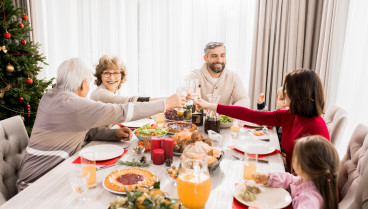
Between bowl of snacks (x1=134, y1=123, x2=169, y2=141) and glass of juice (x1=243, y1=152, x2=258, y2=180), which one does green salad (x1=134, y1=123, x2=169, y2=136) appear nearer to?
bowl of snacks (x1=134, y1=123, x2=169, y2=141)

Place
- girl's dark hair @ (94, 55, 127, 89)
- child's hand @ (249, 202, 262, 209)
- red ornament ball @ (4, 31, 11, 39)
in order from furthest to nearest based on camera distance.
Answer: red ornament ball @ (4, 31, 11, 39) < girl's dark hair @ (94, 55, 127, 89) < child's hand @ (249, 202, 262, 209)

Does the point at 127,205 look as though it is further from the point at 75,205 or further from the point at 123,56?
the point at 123,56

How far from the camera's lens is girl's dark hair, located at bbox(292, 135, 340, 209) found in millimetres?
1067

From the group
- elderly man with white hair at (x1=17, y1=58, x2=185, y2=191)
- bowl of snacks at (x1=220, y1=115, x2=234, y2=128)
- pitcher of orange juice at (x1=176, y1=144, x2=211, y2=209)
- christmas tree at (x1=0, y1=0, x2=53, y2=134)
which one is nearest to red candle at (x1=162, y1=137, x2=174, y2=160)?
elderly man with white hair at (x1=17, y1=58, x2=185, y2=191)

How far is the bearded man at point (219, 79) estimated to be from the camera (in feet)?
9.86

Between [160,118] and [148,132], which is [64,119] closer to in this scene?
[148,132]

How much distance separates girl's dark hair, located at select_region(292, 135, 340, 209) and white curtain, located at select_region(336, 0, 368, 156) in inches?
70.0

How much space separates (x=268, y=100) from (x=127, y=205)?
2.92m

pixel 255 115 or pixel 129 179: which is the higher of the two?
pixel 255 115

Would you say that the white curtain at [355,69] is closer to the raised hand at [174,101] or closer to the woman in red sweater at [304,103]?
the woman in red sweater at [304,103]

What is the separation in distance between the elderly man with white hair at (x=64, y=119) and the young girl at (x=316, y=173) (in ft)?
3.20

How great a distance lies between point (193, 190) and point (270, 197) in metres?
0.36

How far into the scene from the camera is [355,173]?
4.15 feet

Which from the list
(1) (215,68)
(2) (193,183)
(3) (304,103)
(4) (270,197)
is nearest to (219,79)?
(1) (215,68)
